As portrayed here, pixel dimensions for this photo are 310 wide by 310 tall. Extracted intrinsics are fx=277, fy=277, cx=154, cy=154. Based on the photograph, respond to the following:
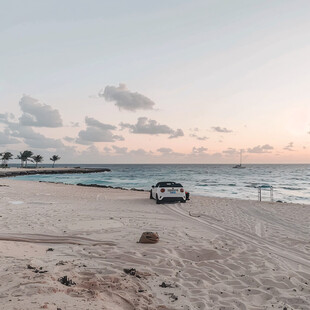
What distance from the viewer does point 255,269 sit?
6.85 m

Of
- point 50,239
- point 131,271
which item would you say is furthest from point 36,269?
point 50,239

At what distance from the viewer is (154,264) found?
709 centimetres

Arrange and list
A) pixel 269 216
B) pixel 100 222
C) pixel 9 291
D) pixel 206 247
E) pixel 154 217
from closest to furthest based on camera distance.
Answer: pixel 9 291 → pixel 206 247 → pixel 100 222 → pixel 154 217 → pixel 269 216

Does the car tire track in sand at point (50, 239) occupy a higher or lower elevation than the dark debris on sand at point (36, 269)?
lower

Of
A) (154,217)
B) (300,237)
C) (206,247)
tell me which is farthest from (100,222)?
(300,237)

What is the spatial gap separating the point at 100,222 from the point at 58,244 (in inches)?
147

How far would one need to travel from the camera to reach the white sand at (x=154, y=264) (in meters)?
5.06

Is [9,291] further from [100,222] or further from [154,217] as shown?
[154,217]

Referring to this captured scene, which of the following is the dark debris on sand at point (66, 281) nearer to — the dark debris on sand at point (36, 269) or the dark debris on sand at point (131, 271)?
the dark debris on sand at point (36, 269)

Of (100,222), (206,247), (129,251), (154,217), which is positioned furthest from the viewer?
(154,217)

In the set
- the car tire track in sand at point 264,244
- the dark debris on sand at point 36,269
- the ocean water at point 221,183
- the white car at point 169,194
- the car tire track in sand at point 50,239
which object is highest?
the white car at point 169,194

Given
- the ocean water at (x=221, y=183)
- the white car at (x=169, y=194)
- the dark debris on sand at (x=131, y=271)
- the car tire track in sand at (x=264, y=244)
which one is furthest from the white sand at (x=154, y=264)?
the ocean water at (x=221, y=183)

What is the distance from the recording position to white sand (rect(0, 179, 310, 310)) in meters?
5.06

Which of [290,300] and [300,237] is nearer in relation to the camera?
[290,300]
